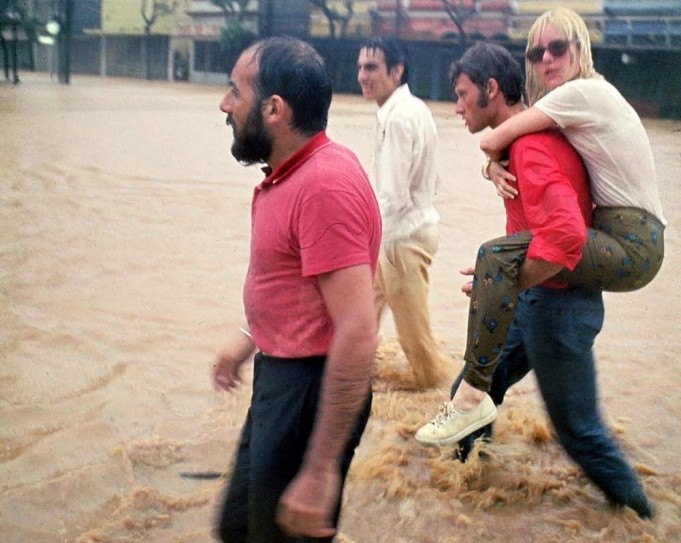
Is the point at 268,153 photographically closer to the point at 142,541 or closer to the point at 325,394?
the point at 325,394

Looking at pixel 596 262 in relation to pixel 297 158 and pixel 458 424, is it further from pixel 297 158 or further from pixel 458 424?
pixel 297 158

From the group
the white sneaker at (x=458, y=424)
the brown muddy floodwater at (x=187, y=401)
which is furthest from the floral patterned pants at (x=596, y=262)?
the brown muddy floodwater at (x=187, y=401)

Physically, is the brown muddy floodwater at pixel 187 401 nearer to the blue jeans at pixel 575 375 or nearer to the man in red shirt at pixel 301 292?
the blue jeans at pixel 575 375

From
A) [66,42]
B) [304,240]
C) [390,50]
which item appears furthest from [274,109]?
[66,42]

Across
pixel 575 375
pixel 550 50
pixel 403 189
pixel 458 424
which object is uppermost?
pixel 550 50

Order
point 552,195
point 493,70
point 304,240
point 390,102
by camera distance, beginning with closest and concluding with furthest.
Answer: point 304,240 → point 552,195 → point 493,70 → point 390,102

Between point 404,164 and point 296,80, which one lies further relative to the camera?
point 404,164

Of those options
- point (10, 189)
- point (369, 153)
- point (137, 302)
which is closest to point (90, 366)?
point (137, 302)

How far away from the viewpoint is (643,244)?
2.75 metres

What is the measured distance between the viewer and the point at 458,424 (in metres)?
3.23

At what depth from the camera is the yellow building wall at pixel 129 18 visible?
4131cm

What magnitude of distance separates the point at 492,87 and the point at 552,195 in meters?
0.56

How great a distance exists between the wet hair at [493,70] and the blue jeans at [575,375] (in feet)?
2.35

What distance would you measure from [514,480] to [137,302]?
10.9 feet
